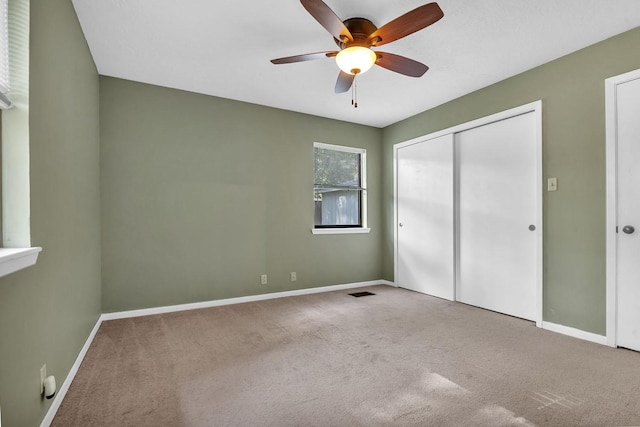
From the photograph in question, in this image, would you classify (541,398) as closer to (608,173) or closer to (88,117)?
(608,173)

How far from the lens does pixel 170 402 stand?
6.04 feet

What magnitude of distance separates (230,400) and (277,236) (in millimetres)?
2499

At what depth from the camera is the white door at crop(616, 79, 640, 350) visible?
2.49 m

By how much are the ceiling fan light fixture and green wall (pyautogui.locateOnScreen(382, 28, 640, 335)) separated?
75.6 inches

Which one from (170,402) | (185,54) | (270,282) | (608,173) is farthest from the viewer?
(270,282)

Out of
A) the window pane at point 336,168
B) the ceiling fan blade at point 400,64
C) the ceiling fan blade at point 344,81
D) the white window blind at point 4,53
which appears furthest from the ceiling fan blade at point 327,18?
the window pane at point 336,168

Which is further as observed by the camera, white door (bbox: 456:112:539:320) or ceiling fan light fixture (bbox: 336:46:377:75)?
white door (bbox: 456:112:539:320)

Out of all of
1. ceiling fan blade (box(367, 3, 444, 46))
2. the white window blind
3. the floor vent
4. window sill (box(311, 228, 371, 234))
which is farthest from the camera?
window sill (box(311, 228, 371, 234))

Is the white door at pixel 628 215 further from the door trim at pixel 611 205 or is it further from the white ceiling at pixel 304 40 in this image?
the white ceiling at pixel 304 40

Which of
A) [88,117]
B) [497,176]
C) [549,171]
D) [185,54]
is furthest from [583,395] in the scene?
[88,117]

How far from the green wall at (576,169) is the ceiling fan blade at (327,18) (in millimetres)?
2121

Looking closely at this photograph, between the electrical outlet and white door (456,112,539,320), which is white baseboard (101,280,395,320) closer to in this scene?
white door (456,112,539,320)

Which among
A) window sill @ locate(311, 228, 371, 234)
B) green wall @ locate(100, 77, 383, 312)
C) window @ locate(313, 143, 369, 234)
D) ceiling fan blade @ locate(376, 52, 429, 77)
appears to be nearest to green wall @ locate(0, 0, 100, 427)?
green wall @ locate(100, 77, 383, 312)

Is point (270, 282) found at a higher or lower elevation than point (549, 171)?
lower
